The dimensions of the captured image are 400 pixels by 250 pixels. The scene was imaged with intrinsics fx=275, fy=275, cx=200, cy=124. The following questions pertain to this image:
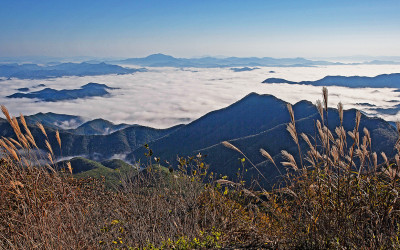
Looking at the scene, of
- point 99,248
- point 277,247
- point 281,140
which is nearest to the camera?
point 277,247

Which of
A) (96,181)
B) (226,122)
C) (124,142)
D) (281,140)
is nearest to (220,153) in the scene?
(281,140)

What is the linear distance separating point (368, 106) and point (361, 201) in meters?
222

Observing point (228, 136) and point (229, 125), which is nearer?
point (228, 136)

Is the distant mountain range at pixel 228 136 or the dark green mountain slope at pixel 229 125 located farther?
the dark green mountain slope at pixel 229 125

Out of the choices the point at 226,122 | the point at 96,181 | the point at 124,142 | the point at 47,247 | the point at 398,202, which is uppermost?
the point at 398,202

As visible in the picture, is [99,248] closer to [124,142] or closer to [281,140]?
[281,140]

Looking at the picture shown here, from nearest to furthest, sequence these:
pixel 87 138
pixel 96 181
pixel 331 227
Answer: pixel 331 227, pixel 96 181, pixel 87 138

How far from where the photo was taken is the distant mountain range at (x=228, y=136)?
90.0 meters

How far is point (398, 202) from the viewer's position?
3010mm

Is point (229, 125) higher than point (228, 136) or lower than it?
higher

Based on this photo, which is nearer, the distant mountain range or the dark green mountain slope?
the distant mountain range

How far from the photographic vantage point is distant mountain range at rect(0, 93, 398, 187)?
90.0 metres

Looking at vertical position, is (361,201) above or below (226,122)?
above

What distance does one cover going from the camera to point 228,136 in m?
151
